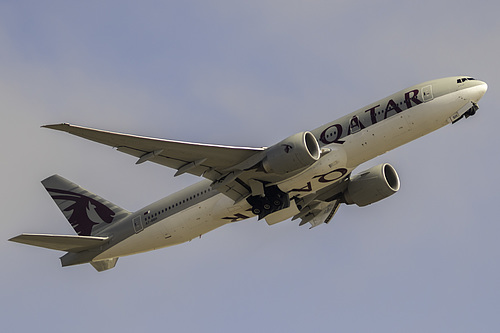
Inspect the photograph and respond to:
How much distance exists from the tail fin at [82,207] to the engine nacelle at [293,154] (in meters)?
11.3

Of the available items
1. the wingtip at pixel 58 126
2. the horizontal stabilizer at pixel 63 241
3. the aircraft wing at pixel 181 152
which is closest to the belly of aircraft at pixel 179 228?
the horizontal stabilizer at pixel 63 241

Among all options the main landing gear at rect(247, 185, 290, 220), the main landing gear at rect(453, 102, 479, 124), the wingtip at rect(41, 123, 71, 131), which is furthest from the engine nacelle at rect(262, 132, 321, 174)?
the wingtip at rect(41, 123, 71, 131)

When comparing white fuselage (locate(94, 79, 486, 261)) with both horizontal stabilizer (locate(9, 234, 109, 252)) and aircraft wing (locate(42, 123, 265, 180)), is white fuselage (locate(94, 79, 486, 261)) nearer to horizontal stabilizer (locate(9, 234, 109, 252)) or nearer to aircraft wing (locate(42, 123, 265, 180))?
aircraft wing (locate(42, 123, 265, 180))

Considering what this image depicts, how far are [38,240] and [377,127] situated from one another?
17.9 metres

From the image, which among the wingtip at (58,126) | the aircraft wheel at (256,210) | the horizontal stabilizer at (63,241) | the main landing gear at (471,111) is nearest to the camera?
the wingtip at (58,126)

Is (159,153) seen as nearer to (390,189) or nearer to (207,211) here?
(207,211)

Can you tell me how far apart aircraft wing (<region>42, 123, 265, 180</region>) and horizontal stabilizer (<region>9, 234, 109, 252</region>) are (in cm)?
732

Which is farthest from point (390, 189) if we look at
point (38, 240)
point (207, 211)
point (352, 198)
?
point (38, 240)

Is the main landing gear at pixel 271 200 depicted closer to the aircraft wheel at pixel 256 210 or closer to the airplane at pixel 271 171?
the airplane at pixel 271 171

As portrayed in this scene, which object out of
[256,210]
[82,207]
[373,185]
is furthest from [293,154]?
[82,207]

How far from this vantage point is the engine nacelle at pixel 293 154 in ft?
128

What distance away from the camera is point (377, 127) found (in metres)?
40.6

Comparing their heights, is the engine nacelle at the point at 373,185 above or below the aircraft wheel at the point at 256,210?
below

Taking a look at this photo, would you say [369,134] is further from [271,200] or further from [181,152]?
[181,152]
